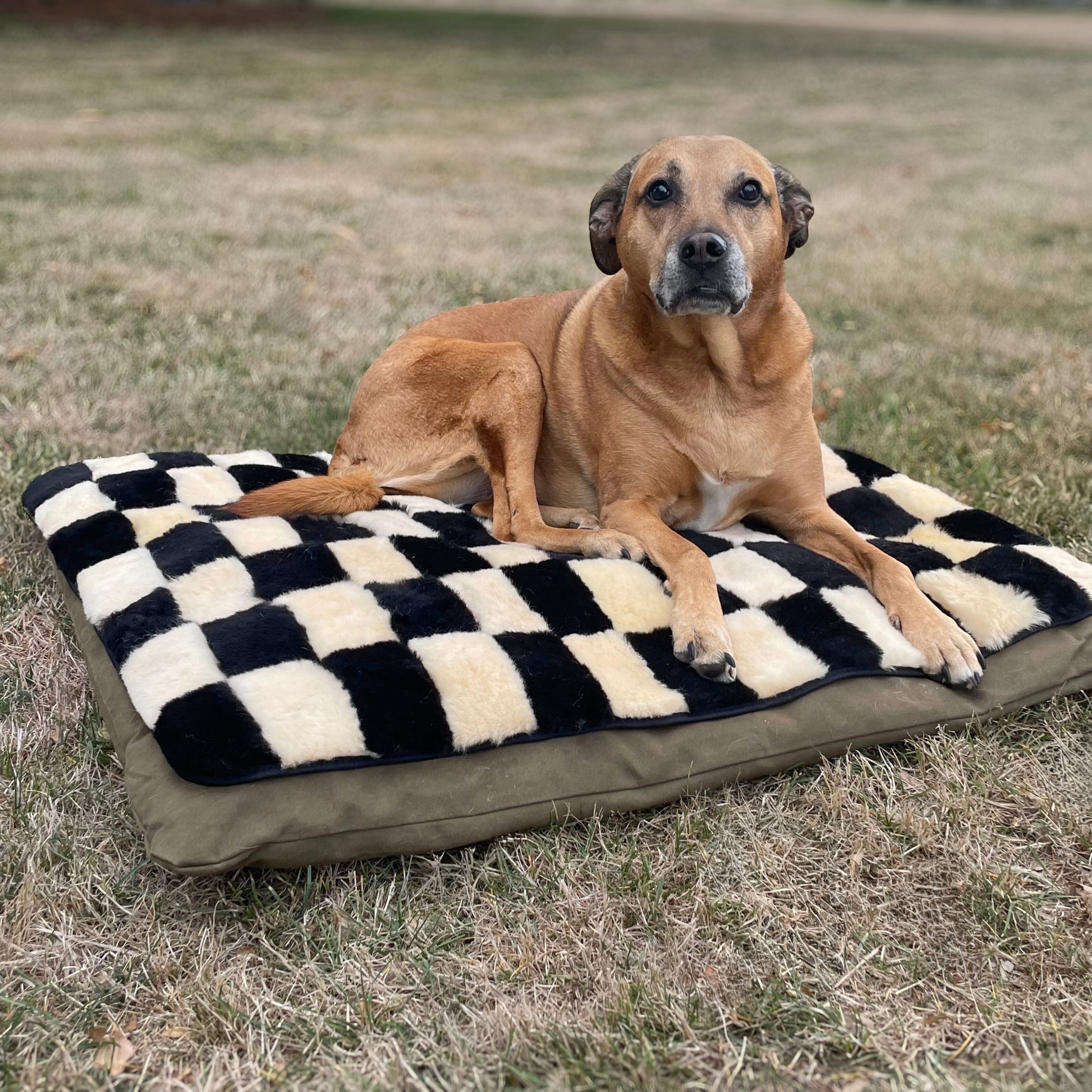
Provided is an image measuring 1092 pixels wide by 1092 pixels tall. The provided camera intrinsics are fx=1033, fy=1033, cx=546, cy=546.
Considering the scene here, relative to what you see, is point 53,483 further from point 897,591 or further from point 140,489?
point 897,591

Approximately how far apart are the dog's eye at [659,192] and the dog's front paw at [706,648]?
121cm

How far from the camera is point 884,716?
248 cm

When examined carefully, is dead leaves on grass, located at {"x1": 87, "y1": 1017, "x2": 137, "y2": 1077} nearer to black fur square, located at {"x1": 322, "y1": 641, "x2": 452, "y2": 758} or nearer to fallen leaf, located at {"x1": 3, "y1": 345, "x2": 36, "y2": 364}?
black fur square, located at {"x1": 322, "y1": 641, "x2": 452, "y2": 758}

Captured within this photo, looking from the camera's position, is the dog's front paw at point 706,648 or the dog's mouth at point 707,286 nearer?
the dog's front paw at point 706,648

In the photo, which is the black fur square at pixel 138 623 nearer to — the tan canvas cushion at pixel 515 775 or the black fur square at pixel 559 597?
the tan canvas cushion at pixel 515 775

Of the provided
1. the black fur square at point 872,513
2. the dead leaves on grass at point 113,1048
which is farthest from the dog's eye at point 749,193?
the dead leaves on grass at point 113,1048

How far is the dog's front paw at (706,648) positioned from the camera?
2.50 metres

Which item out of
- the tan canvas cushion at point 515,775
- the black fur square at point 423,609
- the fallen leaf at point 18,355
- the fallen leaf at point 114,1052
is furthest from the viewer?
the fallen leaf at point 18,355

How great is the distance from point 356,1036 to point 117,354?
395cm

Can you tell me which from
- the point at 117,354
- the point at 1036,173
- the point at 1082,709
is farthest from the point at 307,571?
the point at 1036,173

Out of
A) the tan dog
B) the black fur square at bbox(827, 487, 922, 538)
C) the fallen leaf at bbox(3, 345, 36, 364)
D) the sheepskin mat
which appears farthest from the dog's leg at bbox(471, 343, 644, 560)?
the fallen leaf at bbox(3, 345, 36, 364)

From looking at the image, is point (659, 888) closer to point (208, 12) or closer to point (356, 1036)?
point (356, 1036)

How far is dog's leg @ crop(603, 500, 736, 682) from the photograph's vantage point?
2516 millimetres

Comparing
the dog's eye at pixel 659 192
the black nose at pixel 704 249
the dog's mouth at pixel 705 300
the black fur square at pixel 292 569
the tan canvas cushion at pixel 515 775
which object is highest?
the dog's eye at pixel 659 192
